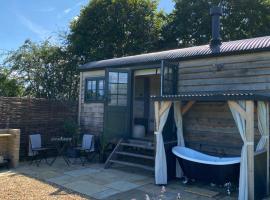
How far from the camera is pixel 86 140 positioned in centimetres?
951

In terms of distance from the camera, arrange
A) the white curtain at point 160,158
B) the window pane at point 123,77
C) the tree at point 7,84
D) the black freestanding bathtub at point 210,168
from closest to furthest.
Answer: the black freestanding bathtub at point 210,168 < the white curtain at point 160,158 < the window pane at point 123,77 < the tree at point 7,84

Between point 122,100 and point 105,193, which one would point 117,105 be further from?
point 105,193

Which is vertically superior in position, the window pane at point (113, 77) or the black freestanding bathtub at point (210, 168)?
the window pane at point (113, 77)

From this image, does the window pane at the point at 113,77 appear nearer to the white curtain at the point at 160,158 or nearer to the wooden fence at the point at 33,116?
the wooden fence at the point at 33,116

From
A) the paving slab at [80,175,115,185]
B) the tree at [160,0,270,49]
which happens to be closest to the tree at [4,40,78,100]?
the tree at [160,0,270,49]

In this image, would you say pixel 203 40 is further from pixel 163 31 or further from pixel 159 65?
pixel 159 65

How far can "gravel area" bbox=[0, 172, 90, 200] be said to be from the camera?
589 centimetres

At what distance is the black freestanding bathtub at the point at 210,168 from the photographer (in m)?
6.12

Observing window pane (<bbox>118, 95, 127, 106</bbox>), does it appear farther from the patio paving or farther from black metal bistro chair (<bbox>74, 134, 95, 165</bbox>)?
the patio paving

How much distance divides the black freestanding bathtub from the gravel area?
7.31ft

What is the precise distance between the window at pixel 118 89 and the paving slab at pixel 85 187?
3.04m

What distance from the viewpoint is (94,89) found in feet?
35.0

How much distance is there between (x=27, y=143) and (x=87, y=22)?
10251 millimetres

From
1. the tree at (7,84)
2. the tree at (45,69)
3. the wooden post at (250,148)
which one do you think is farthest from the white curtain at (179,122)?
the tree at (7,84)
